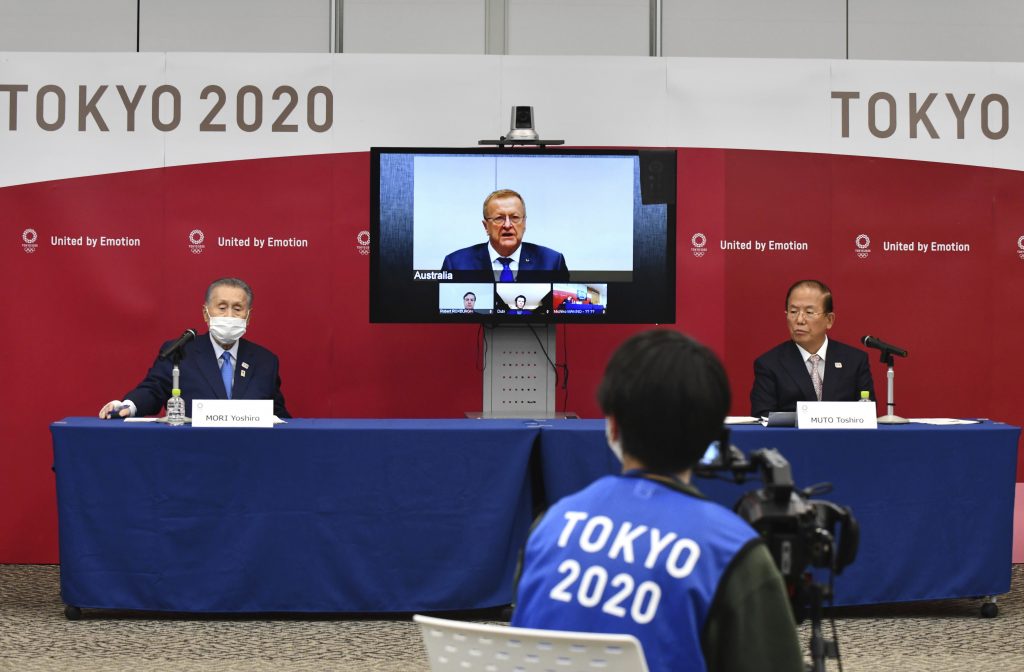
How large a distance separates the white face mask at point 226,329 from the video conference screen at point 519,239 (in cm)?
58

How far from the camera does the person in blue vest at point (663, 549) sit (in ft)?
4.50

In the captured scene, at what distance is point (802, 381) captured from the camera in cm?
490

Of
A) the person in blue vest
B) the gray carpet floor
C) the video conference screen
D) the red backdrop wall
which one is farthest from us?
the red backdrop wall

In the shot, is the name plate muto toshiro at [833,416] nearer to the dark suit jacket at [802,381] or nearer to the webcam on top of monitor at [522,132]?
the dark suit jacket at [802,381]

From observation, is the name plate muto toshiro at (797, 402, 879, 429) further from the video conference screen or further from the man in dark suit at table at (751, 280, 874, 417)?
the video conference screen

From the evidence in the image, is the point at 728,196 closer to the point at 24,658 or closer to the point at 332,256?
the point at 332,256

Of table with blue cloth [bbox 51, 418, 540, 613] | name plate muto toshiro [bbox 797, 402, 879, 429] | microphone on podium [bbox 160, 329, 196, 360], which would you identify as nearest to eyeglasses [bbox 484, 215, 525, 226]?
table with blue cloth [bbox 51, 418, 540, 613]

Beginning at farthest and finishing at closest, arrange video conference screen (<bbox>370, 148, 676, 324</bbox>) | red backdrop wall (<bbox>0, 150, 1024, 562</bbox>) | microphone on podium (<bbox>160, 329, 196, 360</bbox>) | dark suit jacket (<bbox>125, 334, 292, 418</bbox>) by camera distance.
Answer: red backdrop wall (<bbox>0, 150, 1024, 562</bbox>), video conference screen (<bbox>370, 148, 676, 324</bbox>), dark suit jacket (<bbox>125, 334, 292, 418</bbox>), microphone on podium (<bbox>160, 329, 196, 360</bbox>)

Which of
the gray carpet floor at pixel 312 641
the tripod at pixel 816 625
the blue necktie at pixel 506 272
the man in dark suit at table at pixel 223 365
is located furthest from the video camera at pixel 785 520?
the blue necktie at pixel 506 272

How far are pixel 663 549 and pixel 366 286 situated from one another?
14.4 ft

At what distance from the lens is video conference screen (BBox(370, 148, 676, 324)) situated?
509 cm

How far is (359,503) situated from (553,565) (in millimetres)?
2810

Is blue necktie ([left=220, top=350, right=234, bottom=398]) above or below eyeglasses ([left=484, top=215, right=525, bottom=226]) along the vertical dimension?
below

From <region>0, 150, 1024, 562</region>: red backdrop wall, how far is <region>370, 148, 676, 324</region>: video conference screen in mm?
587
